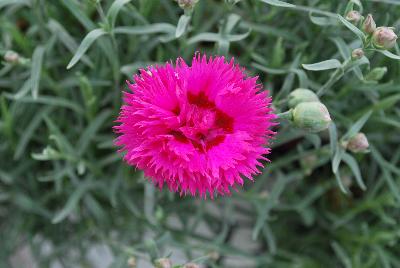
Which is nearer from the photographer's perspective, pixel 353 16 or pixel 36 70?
pixel 353 16

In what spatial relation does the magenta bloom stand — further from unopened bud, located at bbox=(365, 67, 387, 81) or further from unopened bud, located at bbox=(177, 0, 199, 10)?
unopened bud, located at bbox=(365, 67, 387, 81)

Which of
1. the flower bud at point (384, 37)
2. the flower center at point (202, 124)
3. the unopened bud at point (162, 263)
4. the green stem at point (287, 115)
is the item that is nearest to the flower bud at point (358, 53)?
the flower bud at point (384, 37)

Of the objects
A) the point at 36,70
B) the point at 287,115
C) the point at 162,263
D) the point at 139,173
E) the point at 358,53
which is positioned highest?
the point at 358,53

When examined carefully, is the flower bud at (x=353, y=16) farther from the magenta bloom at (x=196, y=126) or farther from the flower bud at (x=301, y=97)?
the magenta bloom at (x=196, y=126)

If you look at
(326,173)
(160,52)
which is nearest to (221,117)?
(160,52)

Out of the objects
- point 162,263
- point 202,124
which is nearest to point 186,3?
point 202,124

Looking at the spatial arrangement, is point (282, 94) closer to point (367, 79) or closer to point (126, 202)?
point (367, 79)

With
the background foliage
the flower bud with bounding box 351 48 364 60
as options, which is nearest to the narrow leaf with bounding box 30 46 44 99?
the background foliage

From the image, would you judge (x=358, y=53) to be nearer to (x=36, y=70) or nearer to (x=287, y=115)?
(x=287, y=115)
